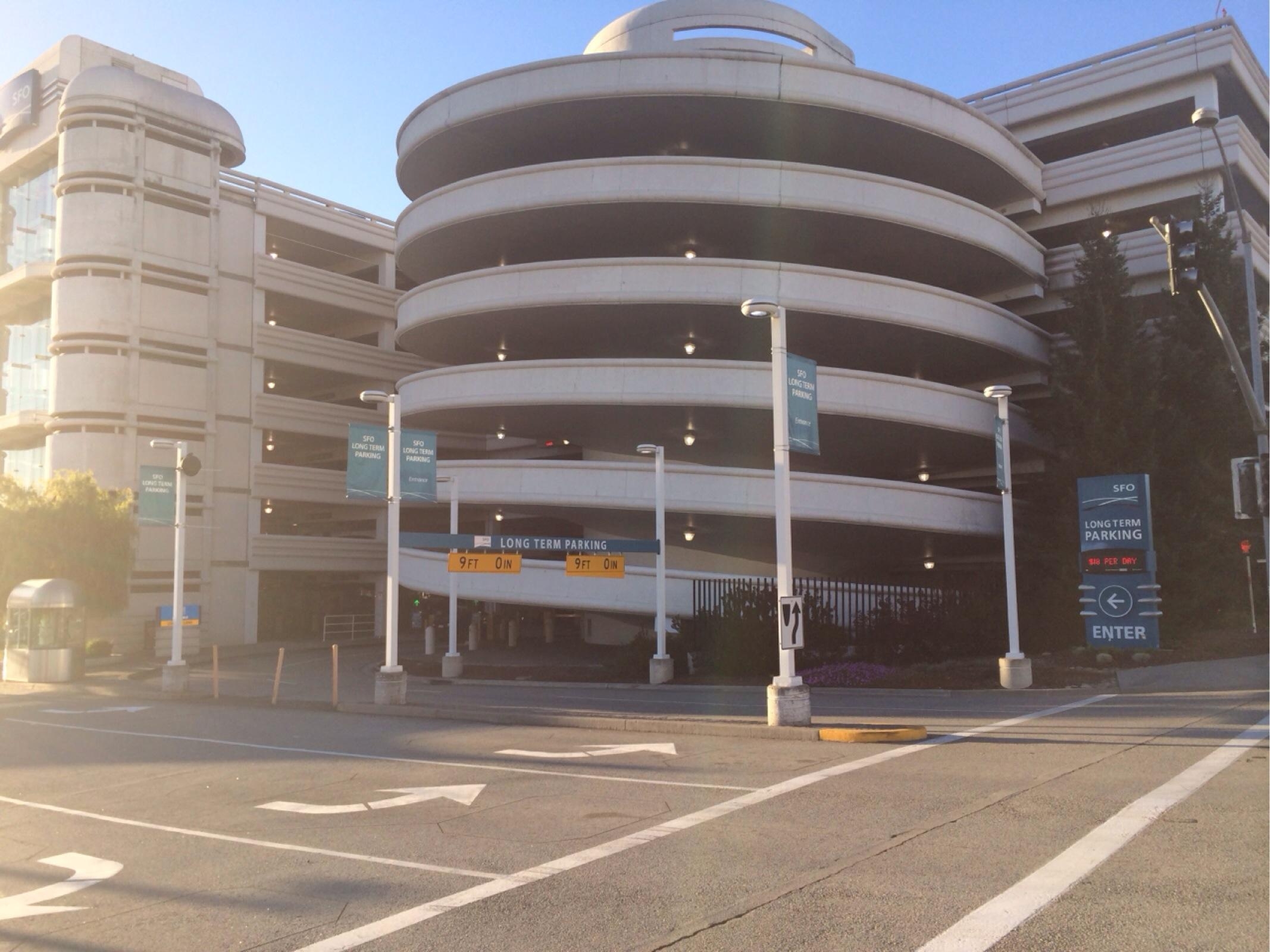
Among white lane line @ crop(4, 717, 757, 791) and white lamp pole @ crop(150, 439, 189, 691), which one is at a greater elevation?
white lamp pole @ crop(150, 439, 189, 691)

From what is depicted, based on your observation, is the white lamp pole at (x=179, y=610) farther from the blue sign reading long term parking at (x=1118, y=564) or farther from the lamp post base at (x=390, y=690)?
the blue sign reading long term parking at (x=1118, y=564)

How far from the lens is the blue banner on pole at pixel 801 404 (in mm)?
18125

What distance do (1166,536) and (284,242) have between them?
49.3 m

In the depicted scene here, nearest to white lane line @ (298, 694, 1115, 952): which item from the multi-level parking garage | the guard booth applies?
the multi-level parking garage

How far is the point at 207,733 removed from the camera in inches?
748

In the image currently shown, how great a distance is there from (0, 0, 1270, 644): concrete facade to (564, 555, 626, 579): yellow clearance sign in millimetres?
4586

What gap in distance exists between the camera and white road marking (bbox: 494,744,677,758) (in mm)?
14797

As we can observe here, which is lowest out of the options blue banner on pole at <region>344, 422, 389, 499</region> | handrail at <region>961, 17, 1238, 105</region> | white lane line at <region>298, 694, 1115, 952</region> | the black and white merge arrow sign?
white lane line at <region>298, 694, 1115, 952</region>

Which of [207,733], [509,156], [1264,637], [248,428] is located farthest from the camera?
[248,428]

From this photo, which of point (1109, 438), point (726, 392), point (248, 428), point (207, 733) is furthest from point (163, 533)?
point (1109, 438)

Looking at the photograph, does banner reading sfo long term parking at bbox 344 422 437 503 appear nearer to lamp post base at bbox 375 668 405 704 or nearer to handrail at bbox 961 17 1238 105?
lamp post base at bbox 375 668 405 704

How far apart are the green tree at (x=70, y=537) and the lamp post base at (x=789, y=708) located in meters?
33.3

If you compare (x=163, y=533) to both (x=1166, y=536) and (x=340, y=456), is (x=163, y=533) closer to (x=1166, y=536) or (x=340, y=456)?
(x=340, y=456)

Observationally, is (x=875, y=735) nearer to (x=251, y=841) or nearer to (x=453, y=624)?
(x=251, y=841)
